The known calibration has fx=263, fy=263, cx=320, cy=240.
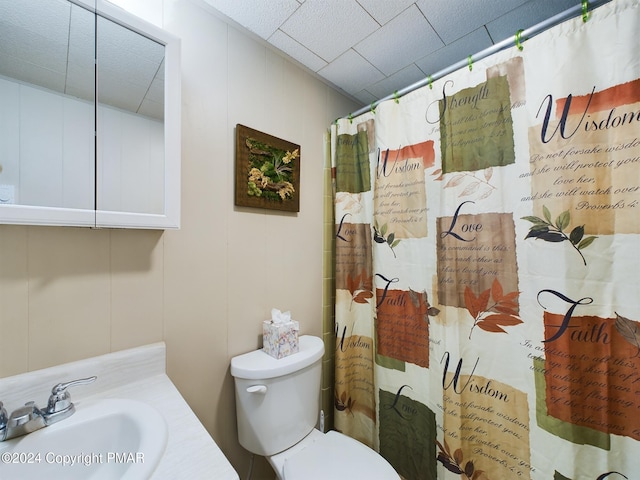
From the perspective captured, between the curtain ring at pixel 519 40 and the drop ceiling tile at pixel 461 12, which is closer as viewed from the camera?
the curtain ring at pixel 519 40

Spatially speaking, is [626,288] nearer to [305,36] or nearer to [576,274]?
[576,274]

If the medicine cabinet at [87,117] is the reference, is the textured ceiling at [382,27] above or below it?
above

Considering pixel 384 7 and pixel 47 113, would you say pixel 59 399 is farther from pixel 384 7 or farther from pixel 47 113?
pixel 384 7

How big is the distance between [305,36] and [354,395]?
1.76 m

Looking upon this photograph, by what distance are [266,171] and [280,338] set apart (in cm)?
74

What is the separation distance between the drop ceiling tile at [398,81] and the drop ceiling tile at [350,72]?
0.06 metres

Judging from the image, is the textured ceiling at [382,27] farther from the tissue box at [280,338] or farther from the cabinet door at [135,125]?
the tissue box at [280,338]

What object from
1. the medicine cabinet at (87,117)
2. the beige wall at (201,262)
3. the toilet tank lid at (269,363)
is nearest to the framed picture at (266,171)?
the beige wall at (201,262)

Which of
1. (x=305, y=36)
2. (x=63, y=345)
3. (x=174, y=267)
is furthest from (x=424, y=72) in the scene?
(x=63, y=345)

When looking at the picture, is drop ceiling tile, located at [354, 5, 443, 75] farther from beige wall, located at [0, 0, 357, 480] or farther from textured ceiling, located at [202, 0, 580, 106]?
beige wall, located at [0, 0, 357, 480]

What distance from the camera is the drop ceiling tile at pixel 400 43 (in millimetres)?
1080

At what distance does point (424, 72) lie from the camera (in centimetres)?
141

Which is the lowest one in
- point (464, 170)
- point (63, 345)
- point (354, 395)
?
point (354, 395)

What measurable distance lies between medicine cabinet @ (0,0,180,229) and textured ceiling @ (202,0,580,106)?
0.44m
